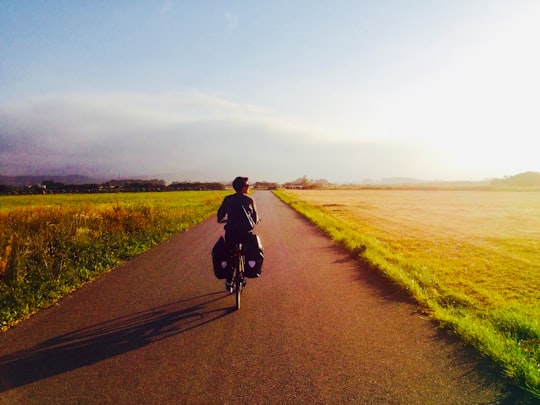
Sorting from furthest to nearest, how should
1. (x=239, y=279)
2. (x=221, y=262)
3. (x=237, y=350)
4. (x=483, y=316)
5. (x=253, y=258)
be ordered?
1. (x=253, y=258)
2. (x=221, y=262)
3. (x=239, y=279)
4. (x=483, y=316)
5. (x=237, y=350)

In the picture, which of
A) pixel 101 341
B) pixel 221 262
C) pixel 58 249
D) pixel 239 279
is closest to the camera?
pixel 101 341

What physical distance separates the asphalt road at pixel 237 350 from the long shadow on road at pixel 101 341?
0.06 ft

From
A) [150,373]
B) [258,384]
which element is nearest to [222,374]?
[258,384]

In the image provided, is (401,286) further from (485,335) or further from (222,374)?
(222,374)

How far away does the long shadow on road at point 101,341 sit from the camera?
3984 millimetres

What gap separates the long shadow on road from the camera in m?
3.98

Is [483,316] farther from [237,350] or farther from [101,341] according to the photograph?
[101,341]

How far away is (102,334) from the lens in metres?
4.98

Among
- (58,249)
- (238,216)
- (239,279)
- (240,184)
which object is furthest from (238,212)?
(58,249)

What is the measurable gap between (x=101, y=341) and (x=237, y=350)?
6.35ft

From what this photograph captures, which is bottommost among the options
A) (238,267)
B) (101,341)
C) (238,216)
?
(101,341)

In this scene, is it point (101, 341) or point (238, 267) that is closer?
point (101, 341)

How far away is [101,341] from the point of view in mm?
4742

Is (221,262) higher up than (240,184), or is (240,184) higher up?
(240,184)
